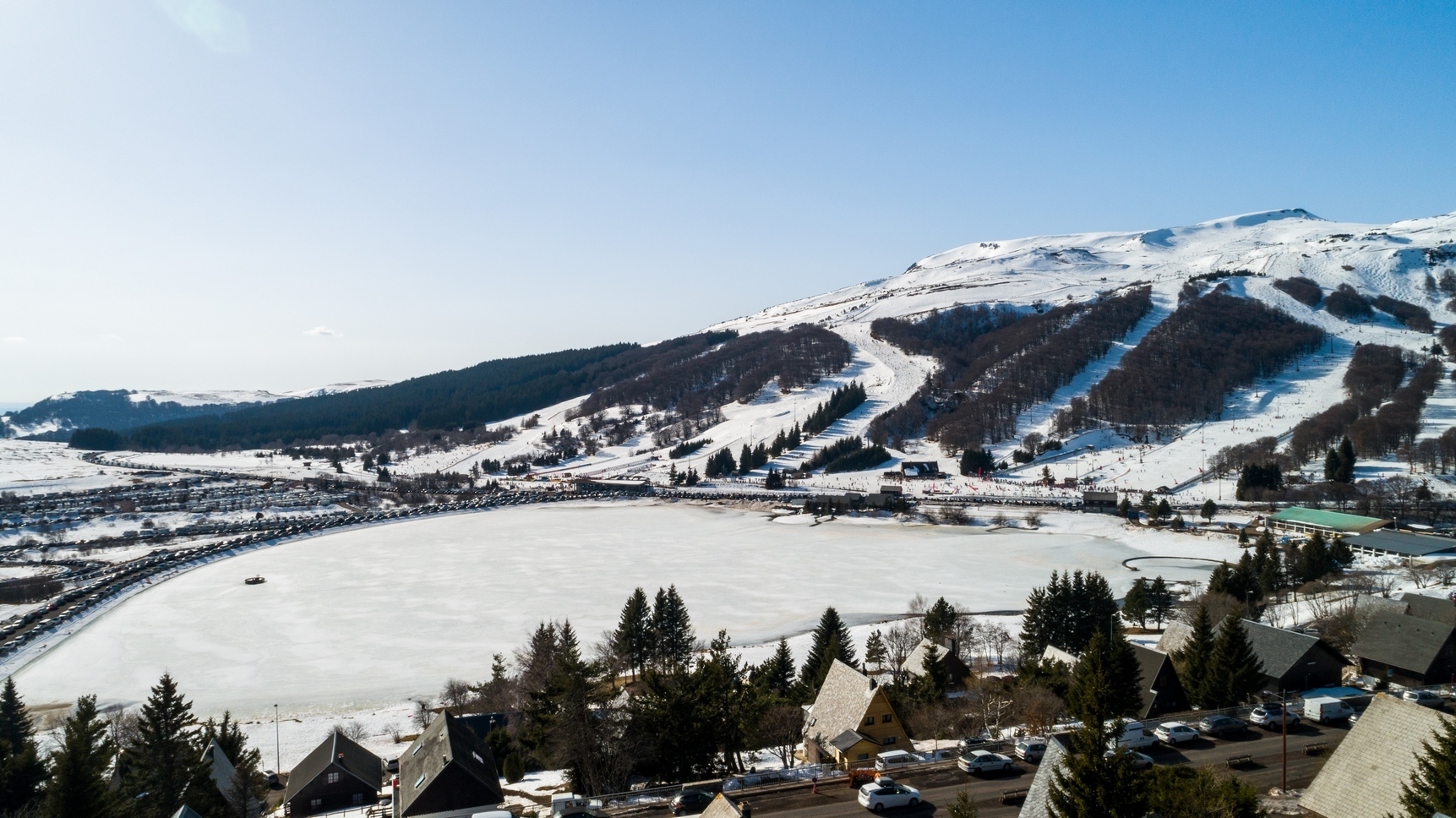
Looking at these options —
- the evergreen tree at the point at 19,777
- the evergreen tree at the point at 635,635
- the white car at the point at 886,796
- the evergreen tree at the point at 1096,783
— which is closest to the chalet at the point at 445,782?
the evergreen tree at the point at 19,777

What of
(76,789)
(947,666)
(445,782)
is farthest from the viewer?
(947,666)

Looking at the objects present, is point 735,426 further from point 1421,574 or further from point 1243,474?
point 1421,574

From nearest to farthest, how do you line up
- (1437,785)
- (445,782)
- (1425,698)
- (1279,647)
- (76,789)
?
(1437,785) < (76,789) < (445,782) < (1425,698) < (1279,647)

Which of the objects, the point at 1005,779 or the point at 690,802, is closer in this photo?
the point at 690,802

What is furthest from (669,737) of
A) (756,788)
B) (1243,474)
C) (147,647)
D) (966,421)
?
(966,421)

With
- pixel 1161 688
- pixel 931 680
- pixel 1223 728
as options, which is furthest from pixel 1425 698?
pixel 931 680

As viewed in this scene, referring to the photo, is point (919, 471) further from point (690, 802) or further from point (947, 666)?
point (690, 802)

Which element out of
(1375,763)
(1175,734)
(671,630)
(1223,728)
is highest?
(1375,763)
